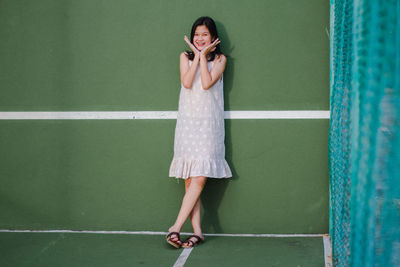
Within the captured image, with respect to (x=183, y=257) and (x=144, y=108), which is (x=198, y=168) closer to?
(x=183, y=257)

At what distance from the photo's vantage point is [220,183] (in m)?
3.88

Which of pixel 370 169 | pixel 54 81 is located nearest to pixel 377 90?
pixel 370 169

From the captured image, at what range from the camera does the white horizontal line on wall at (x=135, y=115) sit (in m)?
3.78

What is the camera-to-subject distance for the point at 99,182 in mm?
4051

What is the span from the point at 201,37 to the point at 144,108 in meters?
0.79

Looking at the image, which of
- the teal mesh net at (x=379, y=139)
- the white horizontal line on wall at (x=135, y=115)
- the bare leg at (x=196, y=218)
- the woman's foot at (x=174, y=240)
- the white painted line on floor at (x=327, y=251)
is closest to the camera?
the teal mesh net at (x=379, y=139)

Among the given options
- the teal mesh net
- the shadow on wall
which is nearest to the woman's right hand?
the shadow on wall

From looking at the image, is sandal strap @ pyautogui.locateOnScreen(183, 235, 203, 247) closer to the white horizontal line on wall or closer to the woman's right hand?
the white horizontal line on wall

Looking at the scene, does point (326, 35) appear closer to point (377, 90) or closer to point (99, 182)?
point (99, 182)

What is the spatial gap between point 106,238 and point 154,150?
2.71 ft

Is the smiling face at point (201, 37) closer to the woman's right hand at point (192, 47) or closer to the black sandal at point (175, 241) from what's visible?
the woman's right hand at point (192, 47)

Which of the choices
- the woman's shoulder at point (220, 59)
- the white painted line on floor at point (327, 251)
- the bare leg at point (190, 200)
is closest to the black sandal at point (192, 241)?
the bare leg at point (190, 200)

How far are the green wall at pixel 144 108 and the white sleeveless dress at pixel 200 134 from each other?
19 centimetres

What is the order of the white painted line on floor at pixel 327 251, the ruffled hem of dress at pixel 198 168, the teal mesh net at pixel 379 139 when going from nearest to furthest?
the teal mesh net at pixel 379 139 → the white painted line on floor at pixel 327 251 → the ruffled hem of dress at pixel 198 168
